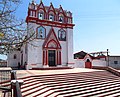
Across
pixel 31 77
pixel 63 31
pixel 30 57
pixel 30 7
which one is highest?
pixel 30 7

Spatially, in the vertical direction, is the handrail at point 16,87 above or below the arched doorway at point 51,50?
below

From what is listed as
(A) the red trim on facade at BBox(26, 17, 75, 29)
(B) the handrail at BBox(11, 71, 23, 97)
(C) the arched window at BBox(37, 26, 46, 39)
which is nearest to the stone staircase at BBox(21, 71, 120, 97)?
(B) the handrail at BBox(11, 71, 23, 97)

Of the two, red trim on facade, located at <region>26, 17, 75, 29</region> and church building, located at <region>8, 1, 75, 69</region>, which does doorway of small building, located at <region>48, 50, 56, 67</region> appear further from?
red trim on facade, located at <region>26, 17, 75, 29</region>

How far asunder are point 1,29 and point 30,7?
13441 millimetres

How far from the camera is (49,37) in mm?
20297

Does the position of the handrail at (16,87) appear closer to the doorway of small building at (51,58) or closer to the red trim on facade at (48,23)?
the red trim on facade at (48,23)

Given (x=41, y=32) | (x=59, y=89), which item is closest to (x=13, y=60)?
(x=41, y=32)

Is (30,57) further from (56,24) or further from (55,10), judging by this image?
(55,10)

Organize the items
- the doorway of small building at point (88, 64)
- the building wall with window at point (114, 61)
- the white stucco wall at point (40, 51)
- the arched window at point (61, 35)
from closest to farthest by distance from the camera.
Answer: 1. the white stucco wall at point (40, 51)
2. the arched window at point (61, 35)
3. the doorway of small building at point (88, 64)
4. the building wall with window at point (114, 61)

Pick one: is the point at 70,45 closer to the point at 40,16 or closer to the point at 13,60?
the point at 40,16

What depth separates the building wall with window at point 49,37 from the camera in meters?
19.1

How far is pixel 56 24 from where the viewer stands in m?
21.1

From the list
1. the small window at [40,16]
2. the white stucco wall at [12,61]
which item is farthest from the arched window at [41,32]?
the white stucco wall at [12,61]

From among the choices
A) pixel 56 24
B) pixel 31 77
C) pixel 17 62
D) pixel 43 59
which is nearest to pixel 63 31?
pixel 56 24
